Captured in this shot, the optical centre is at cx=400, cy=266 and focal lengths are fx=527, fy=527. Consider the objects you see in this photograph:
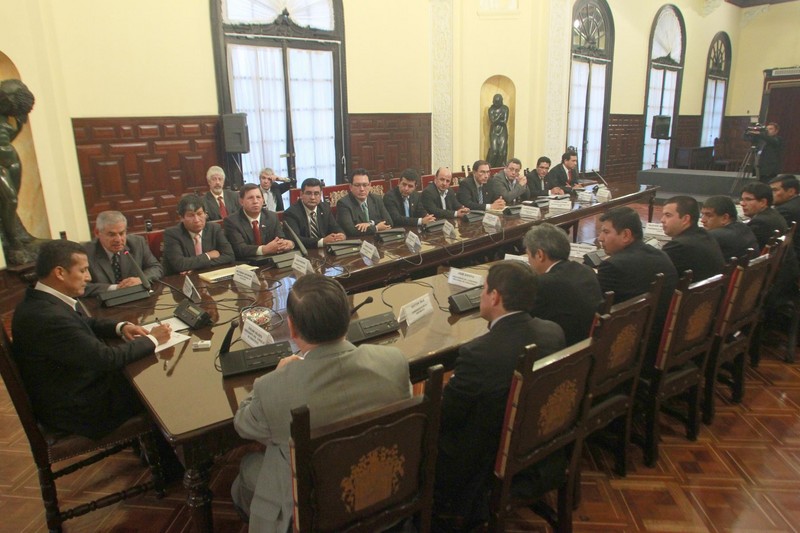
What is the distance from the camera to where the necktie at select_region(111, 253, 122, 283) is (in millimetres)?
3199

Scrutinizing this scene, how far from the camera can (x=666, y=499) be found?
225cm

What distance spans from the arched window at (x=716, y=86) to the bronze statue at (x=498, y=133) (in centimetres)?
759

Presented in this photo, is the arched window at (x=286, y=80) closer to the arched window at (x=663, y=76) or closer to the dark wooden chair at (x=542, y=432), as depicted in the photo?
the dark wooden chair at (x=542, y=432)

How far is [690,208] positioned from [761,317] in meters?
0.98

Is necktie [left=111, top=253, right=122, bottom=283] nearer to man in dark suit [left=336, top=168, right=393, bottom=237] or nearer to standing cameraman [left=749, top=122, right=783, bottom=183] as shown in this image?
man in dark suit [left=336, top=168, right=393, bottom=237]

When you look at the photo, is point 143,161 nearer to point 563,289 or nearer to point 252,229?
point 252,229

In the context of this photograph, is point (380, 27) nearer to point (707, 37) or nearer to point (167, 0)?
point (167, 0)

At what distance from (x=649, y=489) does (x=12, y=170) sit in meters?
A: 5.28

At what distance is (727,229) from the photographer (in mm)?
3281

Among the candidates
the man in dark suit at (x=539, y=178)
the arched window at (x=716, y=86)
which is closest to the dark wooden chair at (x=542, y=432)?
the man in dark suit at (x=539, y=178)

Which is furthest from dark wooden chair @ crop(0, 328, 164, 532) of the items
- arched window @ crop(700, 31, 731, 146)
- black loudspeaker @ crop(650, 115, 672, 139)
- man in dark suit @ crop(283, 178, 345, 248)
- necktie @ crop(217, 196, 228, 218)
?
arched window @ crop(700, 31, 731, 146)

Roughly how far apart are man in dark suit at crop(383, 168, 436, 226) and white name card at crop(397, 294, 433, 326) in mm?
2533

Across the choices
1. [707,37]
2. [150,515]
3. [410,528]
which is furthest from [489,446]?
[707,37]

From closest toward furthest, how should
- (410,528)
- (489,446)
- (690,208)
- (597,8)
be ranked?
(410,528)
(489,446)
(690,208)
(597,8)
